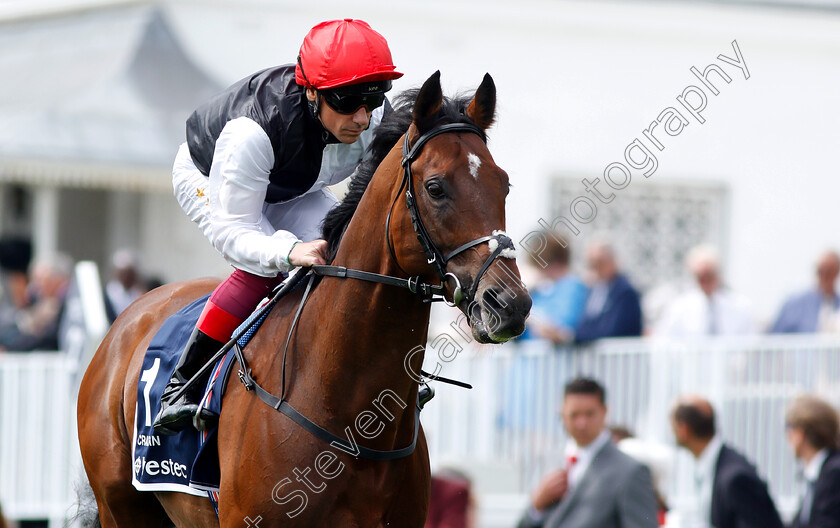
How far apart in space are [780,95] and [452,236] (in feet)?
35.4

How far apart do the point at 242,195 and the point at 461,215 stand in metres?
0.93

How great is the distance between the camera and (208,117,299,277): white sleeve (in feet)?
13.0

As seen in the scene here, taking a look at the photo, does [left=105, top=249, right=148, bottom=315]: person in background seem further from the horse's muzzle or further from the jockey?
the horse's muzzle

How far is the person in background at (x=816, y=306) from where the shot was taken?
9484 millimetres

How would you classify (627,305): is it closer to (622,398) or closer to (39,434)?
(622,398)

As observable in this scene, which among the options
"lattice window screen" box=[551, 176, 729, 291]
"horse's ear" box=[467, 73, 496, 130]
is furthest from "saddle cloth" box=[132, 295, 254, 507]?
"lattice window screen" box=[551, 176, 729, 291]

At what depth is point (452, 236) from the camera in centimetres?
347

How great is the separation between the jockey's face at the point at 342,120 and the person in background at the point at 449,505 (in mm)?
3560

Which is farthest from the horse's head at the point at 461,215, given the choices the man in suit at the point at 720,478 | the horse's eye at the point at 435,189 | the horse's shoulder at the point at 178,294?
the man in suit at the point at 720,478

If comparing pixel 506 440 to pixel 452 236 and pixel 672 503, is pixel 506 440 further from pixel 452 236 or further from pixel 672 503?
pixel 452 236

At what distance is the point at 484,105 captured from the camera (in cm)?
376

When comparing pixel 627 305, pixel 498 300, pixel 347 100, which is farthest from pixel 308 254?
pixel 627 305

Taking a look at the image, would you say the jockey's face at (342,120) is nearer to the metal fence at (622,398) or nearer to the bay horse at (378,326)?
the bay horse at (378,326)

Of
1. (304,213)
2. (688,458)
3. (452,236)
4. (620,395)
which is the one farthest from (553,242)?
(452,236)
